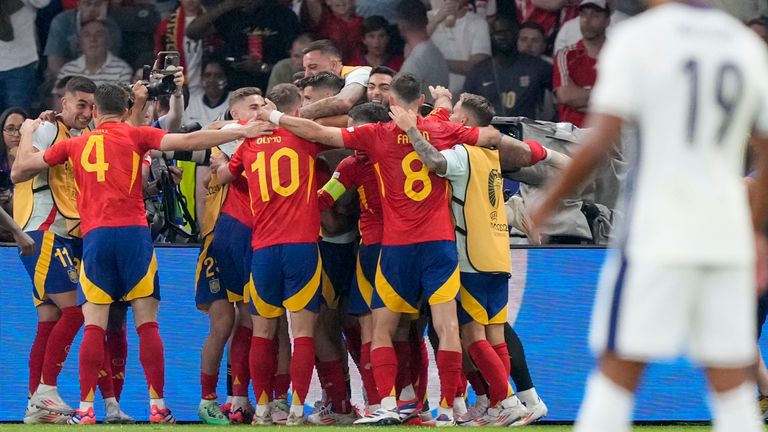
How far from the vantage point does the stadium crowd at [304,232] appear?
28.4ft

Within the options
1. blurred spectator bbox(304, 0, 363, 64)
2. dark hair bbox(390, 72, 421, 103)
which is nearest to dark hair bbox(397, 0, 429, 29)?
blurred spectator bbox(304, 0, 363, 64)

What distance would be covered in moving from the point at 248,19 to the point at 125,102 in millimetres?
4214

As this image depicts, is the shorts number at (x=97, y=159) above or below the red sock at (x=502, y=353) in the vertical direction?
above

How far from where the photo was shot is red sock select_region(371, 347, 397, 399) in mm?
8539

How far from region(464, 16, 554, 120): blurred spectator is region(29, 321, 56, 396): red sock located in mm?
4842

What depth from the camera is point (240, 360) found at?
9.36 meters

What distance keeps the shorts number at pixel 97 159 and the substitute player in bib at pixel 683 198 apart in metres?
5.10

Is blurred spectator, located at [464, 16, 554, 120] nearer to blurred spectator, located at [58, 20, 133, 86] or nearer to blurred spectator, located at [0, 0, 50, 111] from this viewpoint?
blurred spectator, located at [58, 20, 133, 86]

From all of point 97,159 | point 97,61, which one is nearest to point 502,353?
point 97,159

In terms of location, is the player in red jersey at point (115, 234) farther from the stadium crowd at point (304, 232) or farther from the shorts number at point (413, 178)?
the shorts number at point (413, 178)

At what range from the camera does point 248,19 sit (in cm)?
1295

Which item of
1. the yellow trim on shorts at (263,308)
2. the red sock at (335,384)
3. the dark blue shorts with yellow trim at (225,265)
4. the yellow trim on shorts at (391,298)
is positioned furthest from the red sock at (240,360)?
the yellow trim on shorts at (391,298)

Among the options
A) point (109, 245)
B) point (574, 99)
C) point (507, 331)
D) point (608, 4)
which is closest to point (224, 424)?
point (109, 245)

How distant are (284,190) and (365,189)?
0.60 metres
